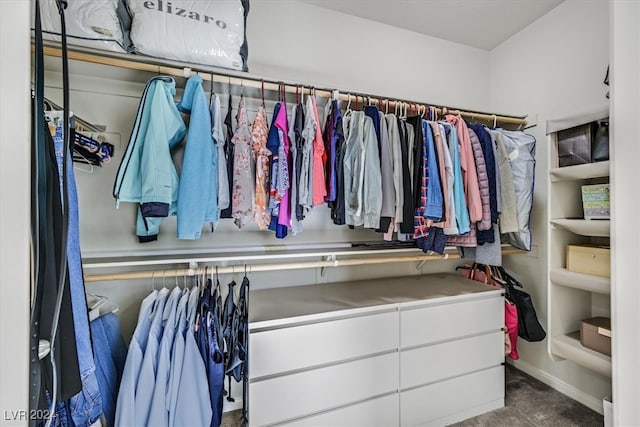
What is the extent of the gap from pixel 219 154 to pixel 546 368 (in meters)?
2.70

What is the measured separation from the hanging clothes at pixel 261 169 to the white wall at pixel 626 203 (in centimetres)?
127

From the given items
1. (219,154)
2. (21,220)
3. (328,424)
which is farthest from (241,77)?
(328,424)

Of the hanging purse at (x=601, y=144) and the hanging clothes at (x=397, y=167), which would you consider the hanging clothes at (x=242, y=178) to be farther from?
the hanging purse at (x=601, y=144)

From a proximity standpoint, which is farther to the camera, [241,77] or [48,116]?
[241,77]

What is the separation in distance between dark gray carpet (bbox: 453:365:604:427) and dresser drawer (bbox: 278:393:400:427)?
48 centimetres

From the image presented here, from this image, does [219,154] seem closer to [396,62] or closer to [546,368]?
[396,62]

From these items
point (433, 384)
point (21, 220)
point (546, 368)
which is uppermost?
point (21, 220)

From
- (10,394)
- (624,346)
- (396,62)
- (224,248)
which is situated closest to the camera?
(10,394)

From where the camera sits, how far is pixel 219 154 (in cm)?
139

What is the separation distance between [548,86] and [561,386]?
2138mm

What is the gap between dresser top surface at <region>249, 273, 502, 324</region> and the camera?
1.50 metres

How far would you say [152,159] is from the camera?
1215 millimetres

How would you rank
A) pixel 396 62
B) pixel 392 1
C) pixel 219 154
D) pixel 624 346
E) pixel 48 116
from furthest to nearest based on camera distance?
pixel 396 62
pixel 392 1
pixel 219 154
pixel 48 116
pixel 624 346

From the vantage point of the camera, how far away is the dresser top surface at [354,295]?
4.91ft
